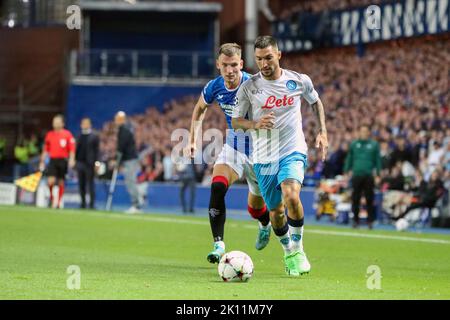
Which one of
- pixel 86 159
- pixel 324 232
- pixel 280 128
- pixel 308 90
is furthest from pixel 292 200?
pixel 86 159

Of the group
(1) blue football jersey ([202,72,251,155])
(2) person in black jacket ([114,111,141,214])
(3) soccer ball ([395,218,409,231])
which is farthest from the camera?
(2) person in black jacket ([114,111,141,214])

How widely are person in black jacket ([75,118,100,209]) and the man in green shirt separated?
794 cm

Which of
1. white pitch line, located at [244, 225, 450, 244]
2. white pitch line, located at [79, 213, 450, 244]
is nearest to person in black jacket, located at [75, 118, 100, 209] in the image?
white pitch line, located at [79, 213, 450, 244]

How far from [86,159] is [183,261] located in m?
15.3

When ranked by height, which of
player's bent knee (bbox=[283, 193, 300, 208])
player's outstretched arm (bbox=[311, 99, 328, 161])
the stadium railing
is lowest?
player's bent knee (bbox=[283, 193, 300, 208])

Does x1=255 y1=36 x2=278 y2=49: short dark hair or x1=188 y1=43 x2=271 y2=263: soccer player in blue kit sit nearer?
x1=255 y1=36 x2=278 y2=49: short dark hair

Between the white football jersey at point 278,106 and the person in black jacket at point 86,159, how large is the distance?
16940 millimetres

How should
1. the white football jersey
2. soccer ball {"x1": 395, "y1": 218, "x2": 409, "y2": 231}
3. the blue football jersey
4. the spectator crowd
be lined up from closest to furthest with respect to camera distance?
the white football jersey, the blue football jersey, soccer ball {"x1": 395, "y1": 218, "x2": 409, "y2": 231}, the spectator crowd

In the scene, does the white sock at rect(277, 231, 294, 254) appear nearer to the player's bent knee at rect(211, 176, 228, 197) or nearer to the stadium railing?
the player's bent knee at rect(211, 176, 228, 197)

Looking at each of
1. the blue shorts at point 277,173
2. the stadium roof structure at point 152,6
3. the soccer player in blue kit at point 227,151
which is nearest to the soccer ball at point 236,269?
the blue shorts at point 277,173

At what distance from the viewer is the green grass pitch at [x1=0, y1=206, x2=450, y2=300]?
9.97m

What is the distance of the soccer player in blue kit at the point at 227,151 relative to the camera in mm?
12875

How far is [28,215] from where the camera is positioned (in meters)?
24.0

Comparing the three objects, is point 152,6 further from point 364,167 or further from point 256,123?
point 256,123
